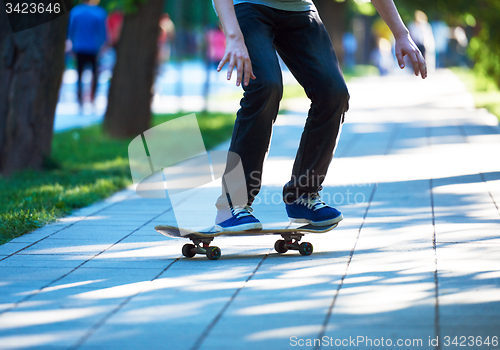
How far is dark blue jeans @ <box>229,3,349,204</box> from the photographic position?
374 cm

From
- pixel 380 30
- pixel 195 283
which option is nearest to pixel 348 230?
pixel 195 283

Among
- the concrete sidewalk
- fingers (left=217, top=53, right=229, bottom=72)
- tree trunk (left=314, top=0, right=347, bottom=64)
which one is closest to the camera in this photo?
the concrete sidewalk

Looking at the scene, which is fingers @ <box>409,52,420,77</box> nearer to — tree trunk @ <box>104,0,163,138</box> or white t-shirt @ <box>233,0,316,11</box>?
white t-shirt @ <box>233,0,316,11</box>

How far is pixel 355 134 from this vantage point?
10.6 m

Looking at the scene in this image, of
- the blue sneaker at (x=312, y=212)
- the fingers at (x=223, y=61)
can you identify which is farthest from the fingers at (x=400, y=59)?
the fingers at (x=223, y=61)

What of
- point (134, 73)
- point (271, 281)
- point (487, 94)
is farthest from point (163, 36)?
point (271, 281)

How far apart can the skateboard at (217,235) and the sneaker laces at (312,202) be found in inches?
4.3

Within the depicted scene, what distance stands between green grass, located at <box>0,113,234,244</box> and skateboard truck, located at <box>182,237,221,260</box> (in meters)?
1.22

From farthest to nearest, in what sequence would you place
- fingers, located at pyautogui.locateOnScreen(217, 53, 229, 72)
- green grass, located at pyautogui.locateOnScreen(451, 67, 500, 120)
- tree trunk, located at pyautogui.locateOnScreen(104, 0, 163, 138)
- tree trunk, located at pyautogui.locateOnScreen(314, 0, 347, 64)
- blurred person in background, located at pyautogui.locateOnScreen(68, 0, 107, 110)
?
tree trunk, located at pyautogui.locateOnScreen(314, 0, 347, 64) < blurred person in background, located at pyautogui.locateOnScreen(68, 0, 107, 110) < green grass, located at pyautogui.locateOnScreen(451, 67, 500, 120) < tree trunk, located at pyautogui.locateOnScreen(104, 0, 163, 138) < fingers, located at pyautogui.locateOnScreen(217, 53, 229, 72)

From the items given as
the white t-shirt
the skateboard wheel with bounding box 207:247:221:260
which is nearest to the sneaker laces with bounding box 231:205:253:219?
the skateboard wheel with bounding box 207:247:221:260

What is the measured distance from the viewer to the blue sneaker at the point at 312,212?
4.04 meters

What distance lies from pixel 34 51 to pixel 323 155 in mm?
3808

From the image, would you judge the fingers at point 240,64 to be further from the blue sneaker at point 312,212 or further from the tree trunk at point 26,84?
the tree trunk at point 26,84

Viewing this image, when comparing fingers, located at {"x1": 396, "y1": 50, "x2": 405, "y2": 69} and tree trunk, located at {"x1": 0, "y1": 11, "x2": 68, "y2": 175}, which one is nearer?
fingers, located at {"x1": 396, "y1": 50, "x2": 405, "y2": 69}
